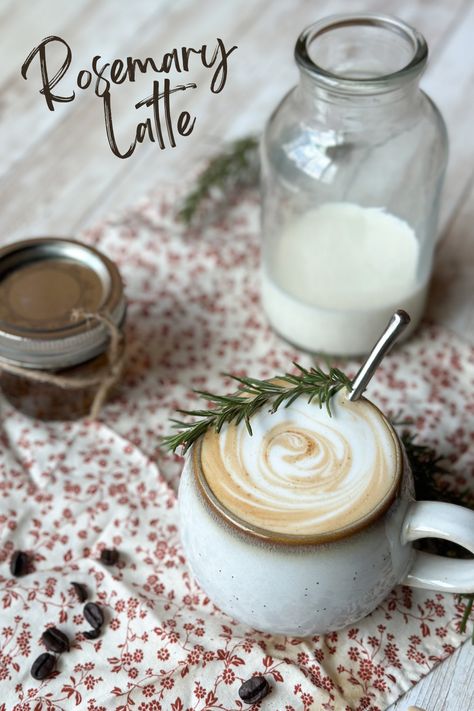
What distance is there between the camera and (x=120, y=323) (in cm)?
99

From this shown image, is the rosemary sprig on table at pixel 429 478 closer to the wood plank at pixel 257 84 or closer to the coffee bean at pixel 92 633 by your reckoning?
the coffee bean at pixel 92 633

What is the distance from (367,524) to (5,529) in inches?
16.4

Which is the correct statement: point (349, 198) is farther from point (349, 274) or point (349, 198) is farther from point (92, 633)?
point (92, 633)

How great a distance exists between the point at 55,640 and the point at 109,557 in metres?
0.10

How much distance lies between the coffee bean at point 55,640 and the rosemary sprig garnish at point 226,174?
2.08 feet

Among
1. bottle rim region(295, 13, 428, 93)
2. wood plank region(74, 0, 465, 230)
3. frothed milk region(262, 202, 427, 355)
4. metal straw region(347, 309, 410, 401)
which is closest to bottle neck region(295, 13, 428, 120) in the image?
bottle rim region(295, 13, 428, 93)

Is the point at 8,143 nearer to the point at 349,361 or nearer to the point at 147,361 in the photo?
the point at 147,361

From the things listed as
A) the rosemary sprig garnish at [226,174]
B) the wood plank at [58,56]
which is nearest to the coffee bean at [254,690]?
the rosemary sprig garnish at [226,174]

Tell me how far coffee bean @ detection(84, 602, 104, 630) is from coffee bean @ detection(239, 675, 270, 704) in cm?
15

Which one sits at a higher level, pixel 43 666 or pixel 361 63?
pixel 361 63

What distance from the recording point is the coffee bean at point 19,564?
89 centimetres

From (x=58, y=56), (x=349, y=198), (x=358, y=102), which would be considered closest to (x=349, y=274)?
(x=349, y=198)

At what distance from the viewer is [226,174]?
51.8 inches

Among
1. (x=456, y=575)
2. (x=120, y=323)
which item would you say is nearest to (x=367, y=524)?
(x=456, y=575)
